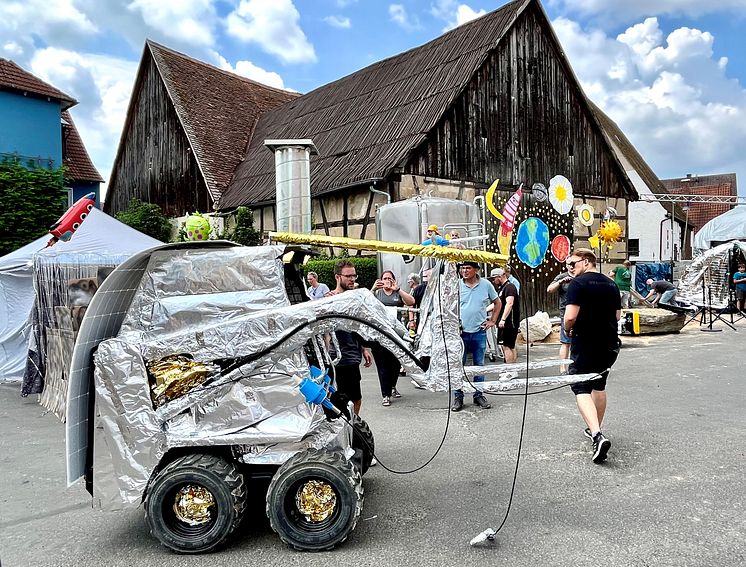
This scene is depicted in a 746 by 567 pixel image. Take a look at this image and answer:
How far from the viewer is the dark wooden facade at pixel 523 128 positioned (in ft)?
52.9

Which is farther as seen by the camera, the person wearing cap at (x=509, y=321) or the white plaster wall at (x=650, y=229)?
the white plaster wall at (x=650, y=229)

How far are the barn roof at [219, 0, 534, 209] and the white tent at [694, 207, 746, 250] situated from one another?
19.1 m

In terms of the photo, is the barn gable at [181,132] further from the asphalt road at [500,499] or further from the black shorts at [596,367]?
the black shorts at [596,367]

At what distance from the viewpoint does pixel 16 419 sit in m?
7.59

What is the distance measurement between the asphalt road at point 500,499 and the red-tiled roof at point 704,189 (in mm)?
41818

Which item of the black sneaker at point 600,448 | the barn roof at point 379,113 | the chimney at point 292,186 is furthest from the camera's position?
the barn roof at point 379,113

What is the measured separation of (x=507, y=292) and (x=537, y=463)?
4.02 meters

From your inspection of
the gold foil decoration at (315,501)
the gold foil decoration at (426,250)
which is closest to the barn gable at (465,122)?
the gold foil decoration at (426,250)

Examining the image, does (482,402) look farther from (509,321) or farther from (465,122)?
(465,122)

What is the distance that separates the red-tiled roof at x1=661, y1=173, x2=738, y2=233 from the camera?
4453 centimetres

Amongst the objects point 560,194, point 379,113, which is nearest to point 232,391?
point 379,113

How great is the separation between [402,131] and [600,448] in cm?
1225

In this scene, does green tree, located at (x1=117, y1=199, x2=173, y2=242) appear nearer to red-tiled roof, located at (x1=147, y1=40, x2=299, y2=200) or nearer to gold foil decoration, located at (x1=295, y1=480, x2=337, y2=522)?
red-tiled roof, located at (x1=147, y1=40, x2=299, y2=200)

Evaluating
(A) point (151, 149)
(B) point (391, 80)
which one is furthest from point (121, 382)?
(A) point (151, 149)
